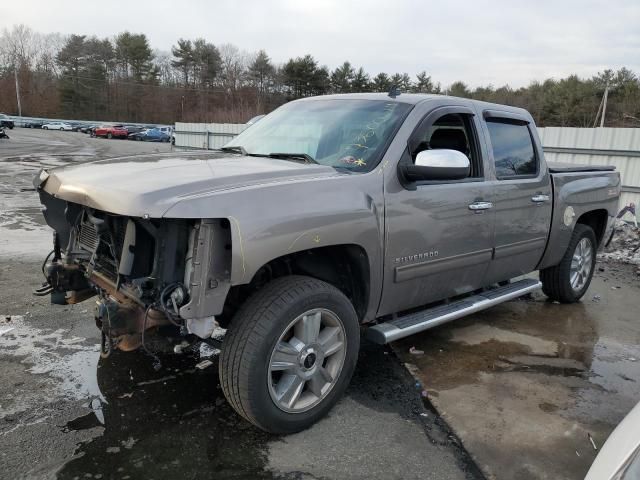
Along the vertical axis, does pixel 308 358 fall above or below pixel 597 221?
below

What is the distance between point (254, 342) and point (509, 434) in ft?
5.36

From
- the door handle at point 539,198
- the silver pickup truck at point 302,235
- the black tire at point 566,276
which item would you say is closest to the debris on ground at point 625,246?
the black tire at point 566,276

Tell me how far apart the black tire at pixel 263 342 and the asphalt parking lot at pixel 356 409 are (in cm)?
19

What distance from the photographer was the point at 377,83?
187ft

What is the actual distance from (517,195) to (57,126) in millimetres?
67584

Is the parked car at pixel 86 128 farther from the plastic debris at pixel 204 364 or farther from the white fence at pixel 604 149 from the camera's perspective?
the plastic debris at pixel 204 364

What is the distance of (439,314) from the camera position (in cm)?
382

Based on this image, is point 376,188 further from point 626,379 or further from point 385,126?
point 626,379

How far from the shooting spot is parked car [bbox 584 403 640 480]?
165 centimetres

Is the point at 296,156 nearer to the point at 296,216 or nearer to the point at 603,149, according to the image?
the point at 296,216

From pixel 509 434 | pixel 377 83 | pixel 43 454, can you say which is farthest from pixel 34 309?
pixel 377 83

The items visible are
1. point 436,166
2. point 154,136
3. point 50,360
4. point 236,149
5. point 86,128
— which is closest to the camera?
point 436,166

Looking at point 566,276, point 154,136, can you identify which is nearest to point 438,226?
point 566,276

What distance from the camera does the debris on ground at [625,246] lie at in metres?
7.86
